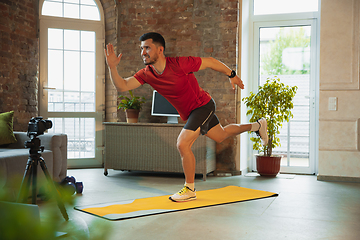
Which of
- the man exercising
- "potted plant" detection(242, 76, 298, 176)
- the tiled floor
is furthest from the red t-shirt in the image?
"potted plant" detection(242, 76, 298, 176)

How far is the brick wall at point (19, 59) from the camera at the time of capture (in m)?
4.55

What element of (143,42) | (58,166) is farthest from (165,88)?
(58,166)

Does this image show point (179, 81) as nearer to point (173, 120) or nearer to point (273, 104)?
point (173, 120)

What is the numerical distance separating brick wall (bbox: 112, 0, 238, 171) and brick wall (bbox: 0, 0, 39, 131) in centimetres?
123

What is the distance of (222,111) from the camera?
15.8 feet

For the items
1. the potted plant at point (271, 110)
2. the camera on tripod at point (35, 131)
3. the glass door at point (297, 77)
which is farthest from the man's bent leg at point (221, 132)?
the glass door at point (297, 77)

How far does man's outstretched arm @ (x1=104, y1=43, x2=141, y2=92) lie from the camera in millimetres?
2719

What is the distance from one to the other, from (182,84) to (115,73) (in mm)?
574

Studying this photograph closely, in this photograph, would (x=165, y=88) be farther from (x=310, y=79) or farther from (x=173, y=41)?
(x=310, y=79)

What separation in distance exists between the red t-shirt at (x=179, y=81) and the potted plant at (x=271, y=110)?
1.66 meters

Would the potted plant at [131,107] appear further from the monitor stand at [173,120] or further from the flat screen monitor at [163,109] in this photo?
the monitor stand at [173,120]

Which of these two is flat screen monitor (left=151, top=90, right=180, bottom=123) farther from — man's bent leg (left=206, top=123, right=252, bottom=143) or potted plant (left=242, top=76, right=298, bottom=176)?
man's bent leg (left=206, top=123, right=252, bottom=143)

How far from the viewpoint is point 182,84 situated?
2.99 m

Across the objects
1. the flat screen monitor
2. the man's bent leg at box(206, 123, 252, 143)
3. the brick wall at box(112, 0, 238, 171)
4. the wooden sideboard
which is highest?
the brick wall at box(112, 0, 238, 171)
